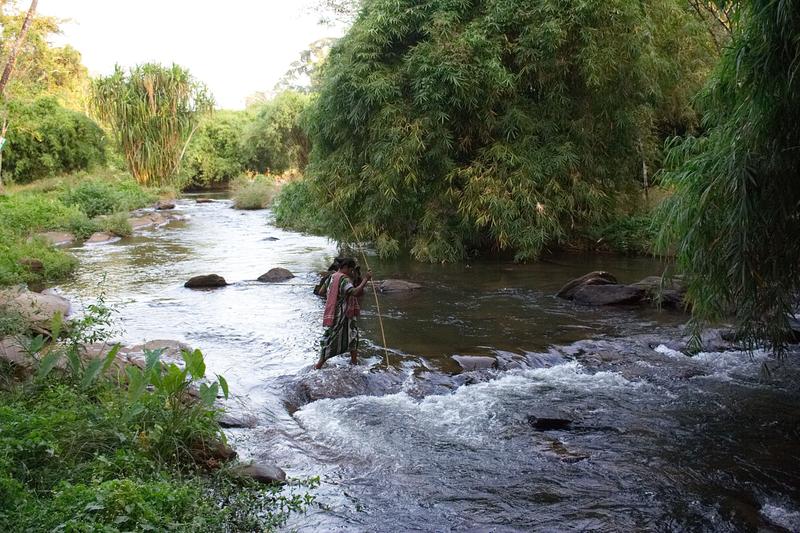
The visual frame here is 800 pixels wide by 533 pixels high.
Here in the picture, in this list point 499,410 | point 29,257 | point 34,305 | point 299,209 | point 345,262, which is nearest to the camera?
point 499,410

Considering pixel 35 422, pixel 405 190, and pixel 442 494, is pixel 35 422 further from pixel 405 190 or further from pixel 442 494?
pixel 405 190

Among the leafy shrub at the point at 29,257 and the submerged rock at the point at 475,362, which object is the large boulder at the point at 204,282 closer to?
the leafy shrub at the point at 29,257

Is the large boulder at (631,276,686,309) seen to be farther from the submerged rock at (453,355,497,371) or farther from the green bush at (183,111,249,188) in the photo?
the green bush at (183,111,249,188)

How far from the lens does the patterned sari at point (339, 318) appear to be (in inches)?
282

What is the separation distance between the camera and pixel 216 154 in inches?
1630

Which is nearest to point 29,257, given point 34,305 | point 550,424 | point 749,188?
point 34,305

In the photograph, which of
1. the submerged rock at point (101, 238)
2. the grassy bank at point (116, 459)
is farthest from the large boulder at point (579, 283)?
the submerged rock at point (101, 238)

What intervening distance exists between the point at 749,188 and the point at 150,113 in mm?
31191

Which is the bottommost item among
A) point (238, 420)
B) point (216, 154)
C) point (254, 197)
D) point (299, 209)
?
point (238, 420)

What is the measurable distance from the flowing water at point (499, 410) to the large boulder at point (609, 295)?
280 mm

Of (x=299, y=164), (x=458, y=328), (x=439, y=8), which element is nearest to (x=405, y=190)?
(x=439, y=8)

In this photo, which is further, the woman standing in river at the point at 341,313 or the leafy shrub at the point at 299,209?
the leafy shrub at the point at 299,209

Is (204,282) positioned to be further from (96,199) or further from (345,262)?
(96,199)

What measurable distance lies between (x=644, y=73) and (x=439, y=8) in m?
4.20
